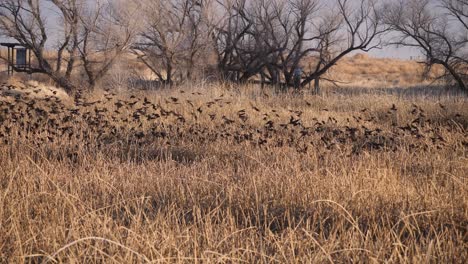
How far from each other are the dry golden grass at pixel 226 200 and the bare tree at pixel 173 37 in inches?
478

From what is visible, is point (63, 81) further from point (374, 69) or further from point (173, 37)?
point (374, 69)

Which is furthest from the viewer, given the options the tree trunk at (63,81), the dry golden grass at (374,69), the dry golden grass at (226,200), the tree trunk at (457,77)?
the dry golden grass at (374,69)

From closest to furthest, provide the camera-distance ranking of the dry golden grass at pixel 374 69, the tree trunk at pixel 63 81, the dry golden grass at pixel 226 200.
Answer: the dry golden grass at pixel 226 200
the tree trunk at pixel 63 81
the dry golden grass at pixel 374 69

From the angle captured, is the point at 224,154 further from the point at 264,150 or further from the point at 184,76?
the point at 184,76

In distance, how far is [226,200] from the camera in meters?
3.80

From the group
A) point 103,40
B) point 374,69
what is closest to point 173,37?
point 103,40

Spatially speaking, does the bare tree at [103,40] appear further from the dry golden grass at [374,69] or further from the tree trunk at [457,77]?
the dry golden grass at [374,69]

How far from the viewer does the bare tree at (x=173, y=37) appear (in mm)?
19359

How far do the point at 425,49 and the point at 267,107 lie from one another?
53.4ft

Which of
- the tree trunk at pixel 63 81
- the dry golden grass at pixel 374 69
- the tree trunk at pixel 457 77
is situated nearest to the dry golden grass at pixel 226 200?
the tree trunk at pixel 63 81

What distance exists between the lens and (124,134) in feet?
23.6

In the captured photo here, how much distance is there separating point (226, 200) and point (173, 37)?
16.7 m

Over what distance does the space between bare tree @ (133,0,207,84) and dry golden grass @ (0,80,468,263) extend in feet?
39.8

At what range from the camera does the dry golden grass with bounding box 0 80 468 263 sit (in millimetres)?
2688
